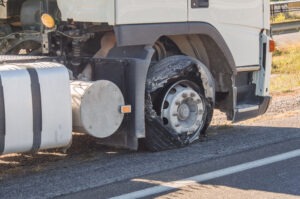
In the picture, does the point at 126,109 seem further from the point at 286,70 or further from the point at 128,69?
the point at 286,70

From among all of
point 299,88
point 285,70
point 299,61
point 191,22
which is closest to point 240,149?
point 191,22

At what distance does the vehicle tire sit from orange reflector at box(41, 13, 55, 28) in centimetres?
120

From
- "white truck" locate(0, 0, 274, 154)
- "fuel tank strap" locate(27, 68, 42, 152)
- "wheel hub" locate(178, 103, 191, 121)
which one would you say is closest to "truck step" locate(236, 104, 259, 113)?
"white truck" locate(0, 0, 274, 154)

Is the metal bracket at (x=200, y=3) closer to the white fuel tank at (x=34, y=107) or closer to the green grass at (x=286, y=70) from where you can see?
the white fuel tank at (x=34, y=107)

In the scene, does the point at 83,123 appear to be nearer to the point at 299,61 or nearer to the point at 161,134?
the point at 161,134

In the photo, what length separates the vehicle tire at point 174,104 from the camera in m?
7.48

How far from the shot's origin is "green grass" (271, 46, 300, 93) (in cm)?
1371

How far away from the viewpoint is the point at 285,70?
55.1ft

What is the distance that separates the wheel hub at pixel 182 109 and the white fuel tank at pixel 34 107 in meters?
1.42

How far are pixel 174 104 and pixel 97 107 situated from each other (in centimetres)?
112

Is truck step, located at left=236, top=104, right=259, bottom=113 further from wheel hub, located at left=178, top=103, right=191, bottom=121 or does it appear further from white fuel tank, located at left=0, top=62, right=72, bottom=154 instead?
white fuel tank, located at left=0, top=62, right=72, bottom=154

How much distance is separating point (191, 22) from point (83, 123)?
1852 millimetres

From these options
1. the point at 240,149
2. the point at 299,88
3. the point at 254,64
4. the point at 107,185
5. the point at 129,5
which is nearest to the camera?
the point at 107,185

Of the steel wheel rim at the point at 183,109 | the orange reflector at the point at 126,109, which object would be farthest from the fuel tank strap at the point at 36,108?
the steel wheel rim at the point at 183,109
